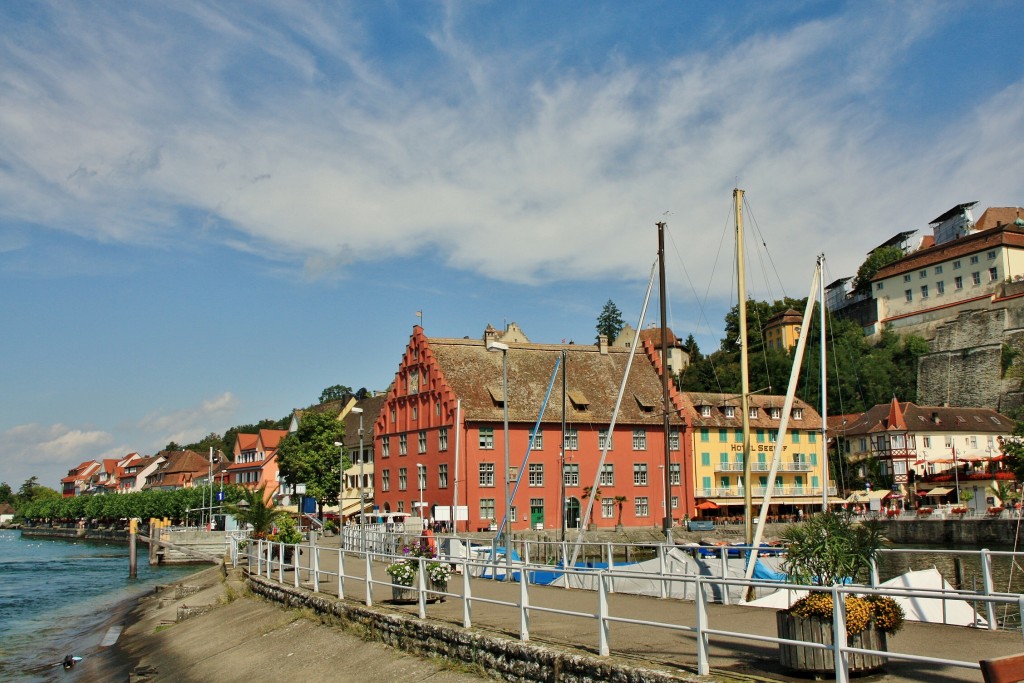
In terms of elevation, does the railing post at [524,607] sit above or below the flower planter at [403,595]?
above

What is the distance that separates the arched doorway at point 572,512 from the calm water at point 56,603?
28148mm

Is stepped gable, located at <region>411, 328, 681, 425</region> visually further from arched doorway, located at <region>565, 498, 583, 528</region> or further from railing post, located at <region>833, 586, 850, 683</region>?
railing post, located at <region>833, 586, 850, 683</region>

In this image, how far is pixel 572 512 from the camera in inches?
2516

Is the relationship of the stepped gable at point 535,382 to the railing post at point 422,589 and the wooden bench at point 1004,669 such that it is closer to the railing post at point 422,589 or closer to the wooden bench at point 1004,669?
the railing post at point 422,589

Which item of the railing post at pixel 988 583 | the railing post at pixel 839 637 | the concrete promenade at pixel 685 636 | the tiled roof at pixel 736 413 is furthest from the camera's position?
the tiled roof at pixel 736 413

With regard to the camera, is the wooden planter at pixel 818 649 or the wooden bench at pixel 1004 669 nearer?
the wooden bench at pixel 1004 669

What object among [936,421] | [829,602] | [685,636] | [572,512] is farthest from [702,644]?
[936,421]

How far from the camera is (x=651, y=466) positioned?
68312 mm

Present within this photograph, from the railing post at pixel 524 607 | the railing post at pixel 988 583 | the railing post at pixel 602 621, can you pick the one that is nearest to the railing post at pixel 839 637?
the railing post at pixel 602 621

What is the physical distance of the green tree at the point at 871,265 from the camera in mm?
141250

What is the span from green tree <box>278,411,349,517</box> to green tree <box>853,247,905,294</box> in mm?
97369

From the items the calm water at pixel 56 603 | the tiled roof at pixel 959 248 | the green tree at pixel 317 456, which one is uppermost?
the tiled roof at pixel 959 248

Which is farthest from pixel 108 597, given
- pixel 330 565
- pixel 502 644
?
pixel 502 644

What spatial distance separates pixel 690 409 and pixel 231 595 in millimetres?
50401
